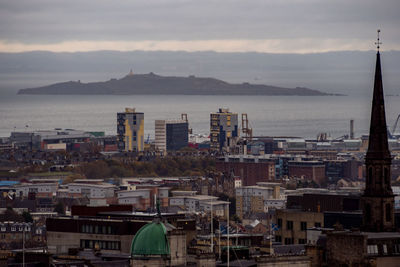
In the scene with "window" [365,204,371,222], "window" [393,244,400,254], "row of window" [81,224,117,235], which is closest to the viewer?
"window" [393,244,400,254]

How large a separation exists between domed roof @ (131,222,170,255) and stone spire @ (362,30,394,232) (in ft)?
19.8

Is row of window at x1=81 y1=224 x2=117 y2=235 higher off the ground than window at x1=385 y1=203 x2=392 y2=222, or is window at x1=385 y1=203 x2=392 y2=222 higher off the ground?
window at x1=385 y1=203 x2=392 y2=222

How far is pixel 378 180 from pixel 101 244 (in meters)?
20.5

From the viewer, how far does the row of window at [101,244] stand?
65.8 metres

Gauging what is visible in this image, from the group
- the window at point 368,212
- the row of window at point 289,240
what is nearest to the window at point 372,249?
the window at point 368,212

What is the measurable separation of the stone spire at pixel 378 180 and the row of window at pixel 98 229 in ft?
65.1

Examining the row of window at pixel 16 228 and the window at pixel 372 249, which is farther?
the row of window at pixel 16 228

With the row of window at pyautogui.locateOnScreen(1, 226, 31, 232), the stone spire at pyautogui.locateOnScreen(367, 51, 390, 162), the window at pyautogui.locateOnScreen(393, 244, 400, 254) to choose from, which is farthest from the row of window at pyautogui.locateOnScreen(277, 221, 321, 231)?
the row of window at pyautogui.locateOnScreen(1, 226, 31, 232)

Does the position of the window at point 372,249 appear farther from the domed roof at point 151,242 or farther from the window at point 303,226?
the window at point 303,226

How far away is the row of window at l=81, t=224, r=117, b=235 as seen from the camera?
6662 cm

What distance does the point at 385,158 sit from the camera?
157 feet

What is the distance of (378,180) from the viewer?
4809 cm

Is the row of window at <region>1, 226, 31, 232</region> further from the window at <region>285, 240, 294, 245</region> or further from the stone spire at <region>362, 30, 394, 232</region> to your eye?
the stone spire at <region>362, 30, 394, 232</region>

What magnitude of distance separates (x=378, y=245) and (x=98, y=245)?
23695mm
